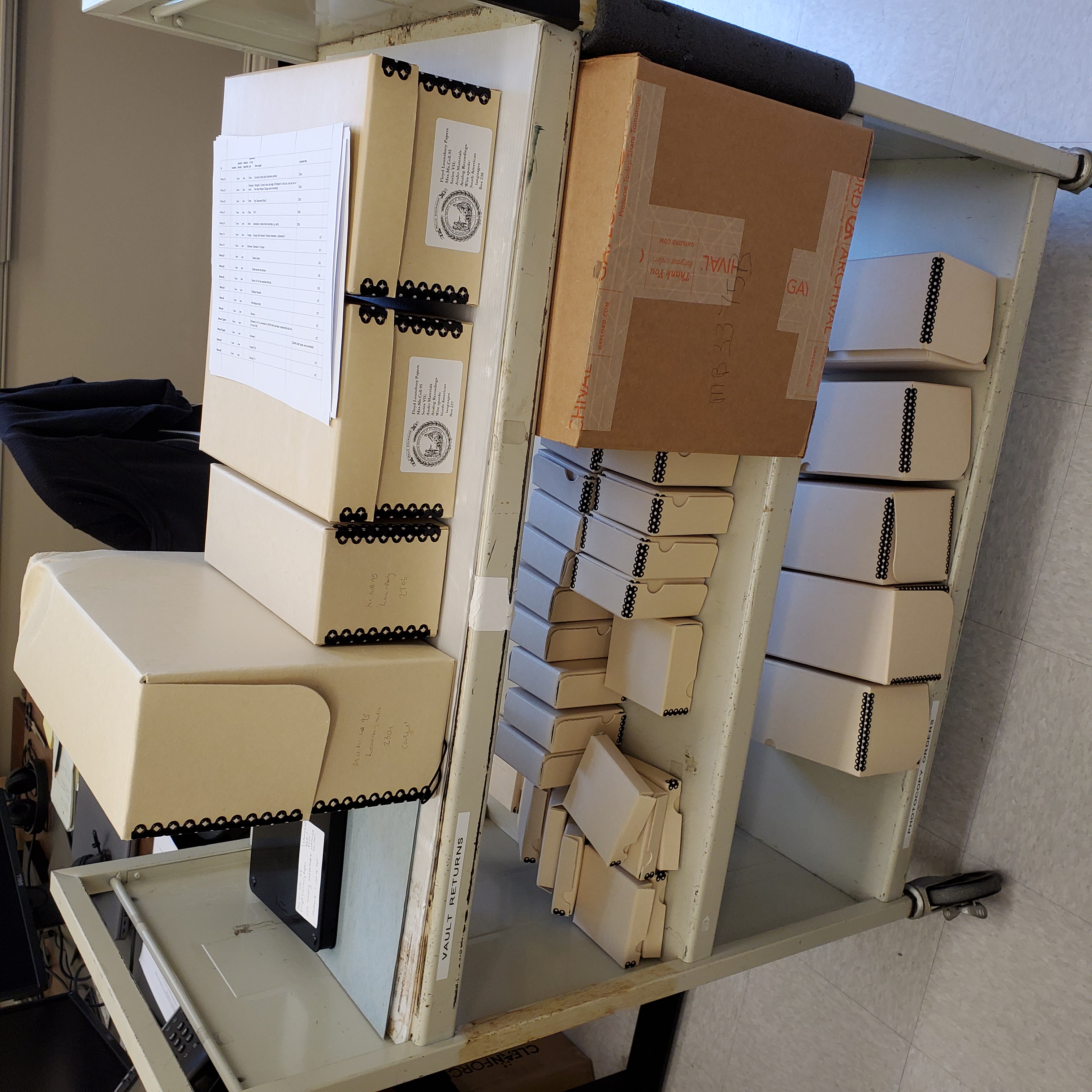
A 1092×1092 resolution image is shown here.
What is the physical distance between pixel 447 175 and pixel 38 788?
2774 millimetres

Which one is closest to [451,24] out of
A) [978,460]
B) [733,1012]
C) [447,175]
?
[447,175]

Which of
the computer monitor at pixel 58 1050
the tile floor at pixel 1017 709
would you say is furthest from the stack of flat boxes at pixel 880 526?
the computer monitor at pixel 58 1050

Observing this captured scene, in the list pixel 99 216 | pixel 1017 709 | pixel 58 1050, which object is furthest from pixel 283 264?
pixel 99 216

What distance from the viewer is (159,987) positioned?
1.24 metres

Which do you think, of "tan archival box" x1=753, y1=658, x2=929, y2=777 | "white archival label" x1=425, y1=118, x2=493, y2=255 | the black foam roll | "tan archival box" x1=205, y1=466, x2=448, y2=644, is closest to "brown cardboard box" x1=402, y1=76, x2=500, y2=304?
"white archival label" x1=425, y1=118, x2=493, y2=255

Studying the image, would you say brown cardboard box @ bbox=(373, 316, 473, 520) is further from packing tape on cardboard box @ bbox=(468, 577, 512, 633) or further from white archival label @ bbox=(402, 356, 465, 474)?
packing tape on cardboard box @ bbox=(468, 577, 512, 633)

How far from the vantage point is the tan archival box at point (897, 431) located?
144 cm

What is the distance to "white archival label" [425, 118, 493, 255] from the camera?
100 centimetres

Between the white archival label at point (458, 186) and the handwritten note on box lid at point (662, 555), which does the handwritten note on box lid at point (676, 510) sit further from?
the white archival label at point (458, 186)

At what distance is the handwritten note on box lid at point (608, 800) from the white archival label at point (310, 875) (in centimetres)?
40

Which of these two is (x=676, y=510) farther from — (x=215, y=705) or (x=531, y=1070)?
(x=531, y=1070)

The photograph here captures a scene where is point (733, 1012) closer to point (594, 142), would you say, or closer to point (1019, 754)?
point (1019, 754)

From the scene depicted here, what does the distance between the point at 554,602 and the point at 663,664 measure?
0.24m

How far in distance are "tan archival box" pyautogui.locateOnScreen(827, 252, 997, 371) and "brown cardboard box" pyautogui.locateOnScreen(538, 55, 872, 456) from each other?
26cm
